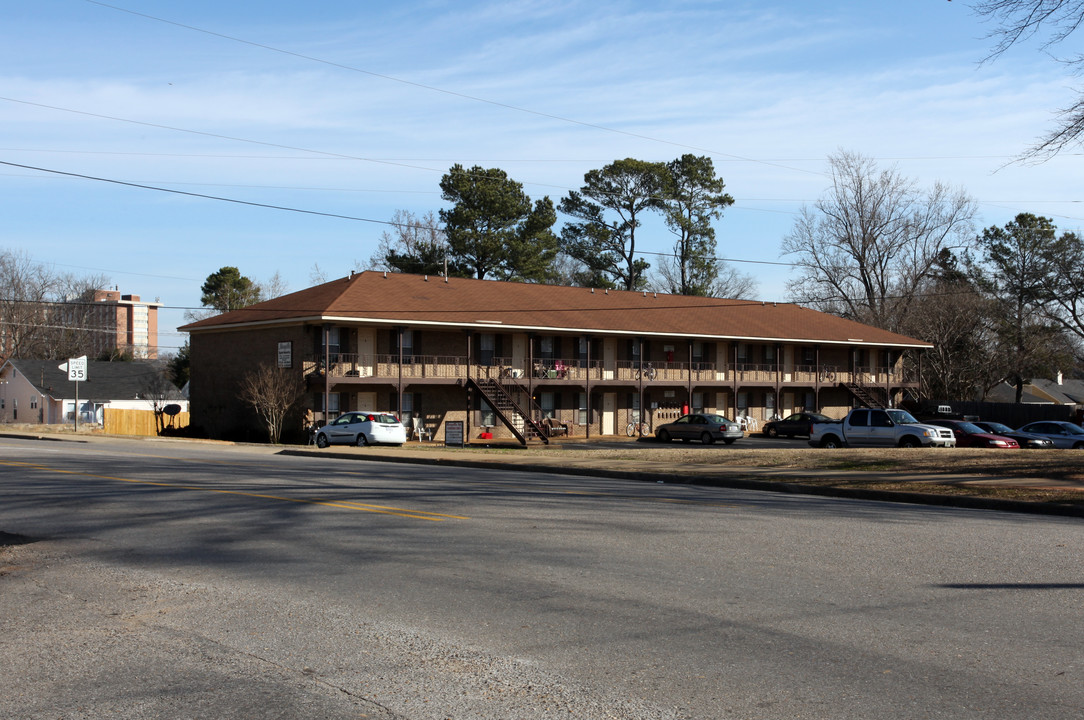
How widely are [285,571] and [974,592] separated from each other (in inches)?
255

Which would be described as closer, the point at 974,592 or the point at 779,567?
the point at 974,592

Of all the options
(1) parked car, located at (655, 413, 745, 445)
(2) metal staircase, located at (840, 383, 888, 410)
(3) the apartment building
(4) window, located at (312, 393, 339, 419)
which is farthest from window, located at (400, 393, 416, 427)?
(2) metal staircase, located at (840, 383, 888, 410)

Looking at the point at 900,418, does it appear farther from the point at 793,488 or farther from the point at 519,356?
the point at 519,356

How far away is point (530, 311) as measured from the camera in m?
49.1

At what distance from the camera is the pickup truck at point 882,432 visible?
104 feet

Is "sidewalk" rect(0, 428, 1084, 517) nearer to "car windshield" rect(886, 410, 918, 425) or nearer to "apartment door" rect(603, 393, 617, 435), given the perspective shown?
"car windshield" rect(886, 410, 918, 425)

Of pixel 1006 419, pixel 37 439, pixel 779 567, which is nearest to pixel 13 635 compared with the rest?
pixel 779 567

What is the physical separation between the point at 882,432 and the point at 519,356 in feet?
66.5

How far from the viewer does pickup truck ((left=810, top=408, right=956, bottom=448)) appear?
1243 inches

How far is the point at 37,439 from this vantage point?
138ft

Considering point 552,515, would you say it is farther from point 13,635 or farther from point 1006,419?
point 1006,419

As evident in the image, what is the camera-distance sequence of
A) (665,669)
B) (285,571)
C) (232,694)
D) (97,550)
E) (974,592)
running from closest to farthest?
1. (232,694)
2. (665,669)
3. (974,592)
4. (285,571)
5. (97,550)

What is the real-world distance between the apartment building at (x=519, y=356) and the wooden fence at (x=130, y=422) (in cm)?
546

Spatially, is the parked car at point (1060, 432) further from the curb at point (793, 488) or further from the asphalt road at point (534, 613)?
the asphalt road at point (534, 613)
